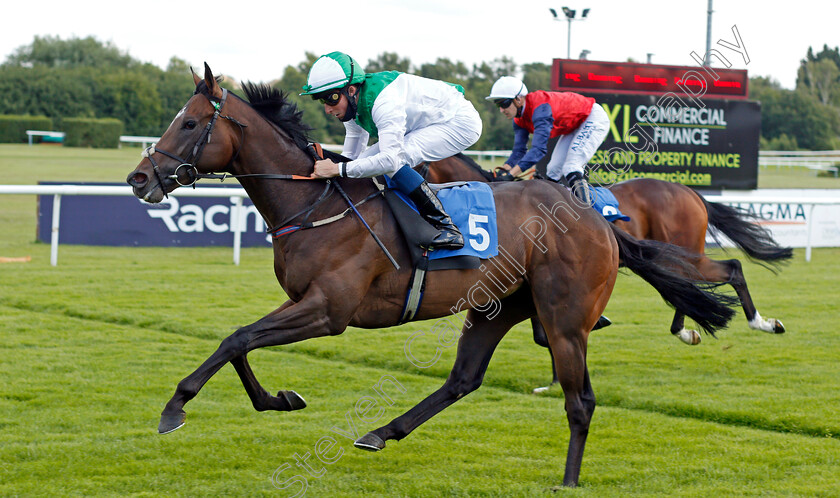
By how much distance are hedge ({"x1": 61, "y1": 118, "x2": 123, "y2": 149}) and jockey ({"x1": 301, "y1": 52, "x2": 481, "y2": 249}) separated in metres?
33.8

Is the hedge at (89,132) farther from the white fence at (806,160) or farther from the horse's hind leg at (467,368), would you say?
the horse's hind leg at (467,368)

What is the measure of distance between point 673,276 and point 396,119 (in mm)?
1528

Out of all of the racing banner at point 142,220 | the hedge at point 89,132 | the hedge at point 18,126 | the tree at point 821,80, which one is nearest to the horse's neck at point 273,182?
the racing banner at point 142,220

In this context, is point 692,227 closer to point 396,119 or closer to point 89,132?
point 396,119

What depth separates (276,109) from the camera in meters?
3.67

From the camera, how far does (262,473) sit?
3.65 metres

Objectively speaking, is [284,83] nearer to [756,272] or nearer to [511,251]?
[756,272]

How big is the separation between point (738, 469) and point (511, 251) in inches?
51.9

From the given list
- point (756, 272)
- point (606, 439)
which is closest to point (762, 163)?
point (756, 272)

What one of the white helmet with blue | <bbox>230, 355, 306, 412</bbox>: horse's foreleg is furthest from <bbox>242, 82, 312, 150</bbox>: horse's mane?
the white helmet with blue

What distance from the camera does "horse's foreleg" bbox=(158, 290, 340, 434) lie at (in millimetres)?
3072

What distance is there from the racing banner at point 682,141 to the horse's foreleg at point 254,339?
7999 mm

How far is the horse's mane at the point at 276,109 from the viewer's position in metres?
3.64

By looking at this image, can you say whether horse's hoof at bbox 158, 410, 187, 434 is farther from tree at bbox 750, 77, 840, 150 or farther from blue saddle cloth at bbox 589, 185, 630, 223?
tree at bbox 750, 77, 840, 150
